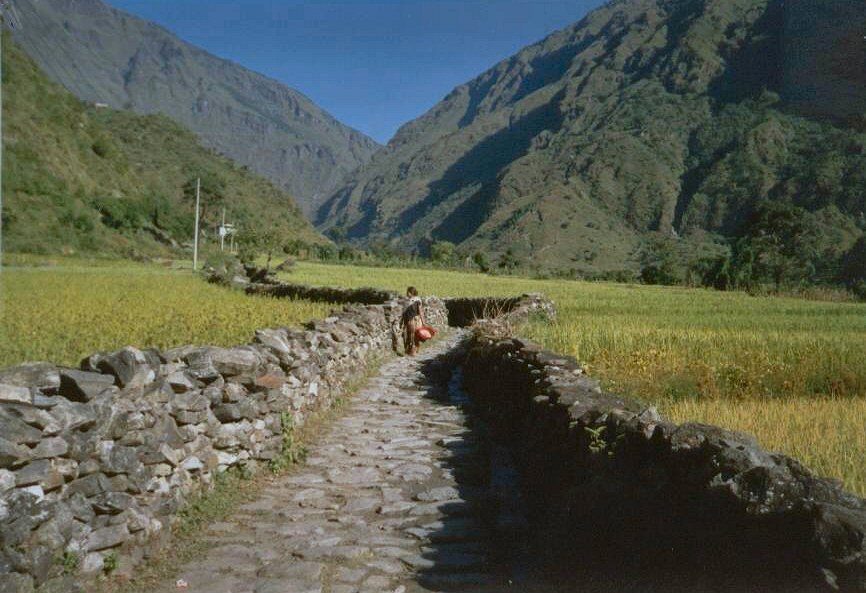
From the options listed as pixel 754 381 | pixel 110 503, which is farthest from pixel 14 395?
pixel 754 381

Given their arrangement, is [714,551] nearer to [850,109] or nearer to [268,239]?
[850,109]

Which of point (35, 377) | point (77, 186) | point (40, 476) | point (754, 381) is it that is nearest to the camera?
point (40, 476)

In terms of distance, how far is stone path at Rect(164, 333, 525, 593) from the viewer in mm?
3982

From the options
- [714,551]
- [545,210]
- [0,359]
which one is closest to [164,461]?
[0,359]

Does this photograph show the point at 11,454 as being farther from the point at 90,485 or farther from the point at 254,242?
the point at 254,242

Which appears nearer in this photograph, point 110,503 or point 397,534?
point 110,503

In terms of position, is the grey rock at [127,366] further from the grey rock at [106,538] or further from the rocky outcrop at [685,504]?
the rocky outcrop at [685,504]

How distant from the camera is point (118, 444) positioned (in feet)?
13.2

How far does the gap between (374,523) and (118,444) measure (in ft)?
6.75

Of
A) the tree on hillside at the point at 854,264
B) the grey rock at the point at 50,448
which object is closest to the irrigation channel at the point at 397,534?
the grey rock at the point at 50,448

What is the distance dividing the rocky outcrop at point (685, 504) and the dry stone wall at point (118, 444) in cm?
282

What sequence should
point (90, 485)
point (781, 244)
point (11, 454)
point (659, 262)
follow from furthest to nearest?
point (659, 262) → point (781, 244) → point (90, 485) → point (11, 454)

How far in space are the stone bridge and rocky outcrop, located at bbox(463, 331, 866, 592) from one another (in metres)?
0.01

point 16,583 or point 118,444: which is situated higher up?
point 118,444
